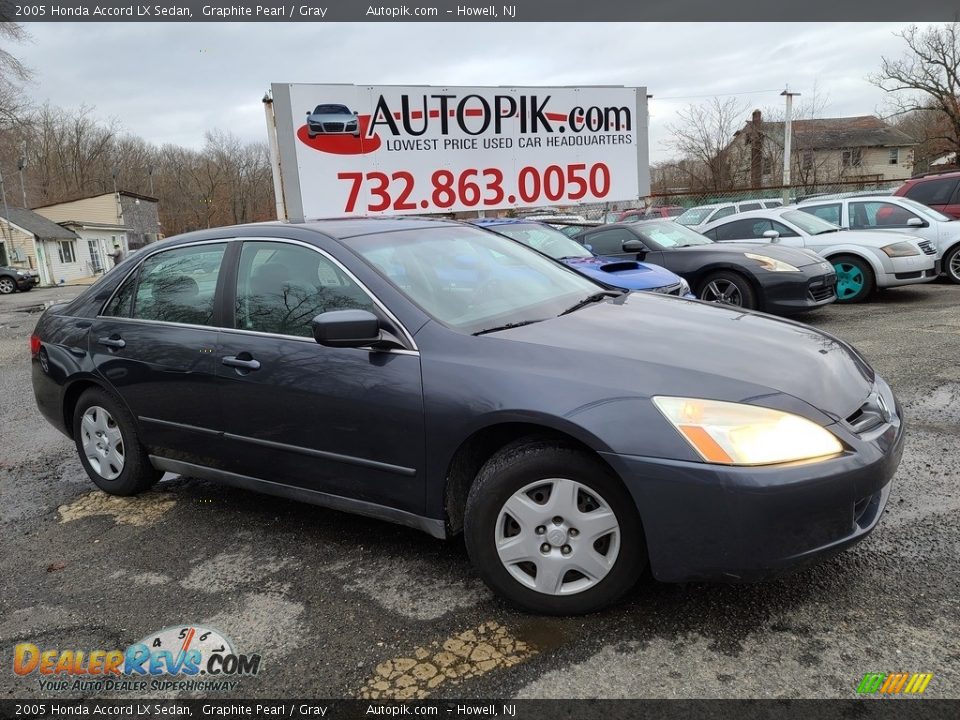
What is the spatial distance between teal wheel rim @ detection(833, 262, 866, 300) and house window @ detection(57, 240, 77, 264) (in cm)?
4602

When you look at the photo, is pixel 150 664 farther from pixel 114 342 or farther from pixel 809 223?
pixel 809 223

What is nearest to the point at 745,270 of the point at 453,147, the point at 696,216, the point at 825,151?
the point at 453,147

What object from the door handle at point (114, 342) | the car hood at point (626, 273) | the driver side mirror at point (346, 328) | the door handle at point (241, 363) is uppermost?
the driver side mirror at point (346, 328)

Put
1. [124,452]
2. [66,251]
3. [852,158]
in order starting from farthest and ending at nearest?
[852,158] → [66,251] → [124,452]

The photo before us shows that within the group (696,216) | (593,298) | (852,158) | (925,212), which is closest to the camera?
(593,298)

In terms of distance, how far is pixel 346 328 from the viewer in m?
2.83

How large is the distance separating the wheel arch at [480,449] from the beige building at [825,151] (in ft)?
79.1

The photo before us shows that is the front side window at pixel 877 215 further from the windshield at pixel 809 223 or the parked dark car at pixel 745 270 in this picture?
the parked dark car at pixel 745 270

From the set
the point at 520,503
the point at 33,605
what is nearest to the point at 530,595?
the point at 520,503

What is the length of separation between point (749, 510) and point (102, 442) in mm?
3777

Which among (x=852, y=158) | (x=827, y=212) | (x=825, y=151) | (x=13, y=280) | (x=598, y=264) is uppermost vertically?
(x=825, y=151)

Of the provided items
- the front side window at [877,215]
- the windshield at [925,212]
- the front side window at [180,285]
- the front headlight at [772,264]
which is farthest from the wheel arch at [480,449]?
the windshield at [925,212]

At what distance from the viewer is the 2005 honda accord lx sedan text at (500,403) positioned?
2.35 metres

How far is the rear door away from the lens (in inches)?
141
